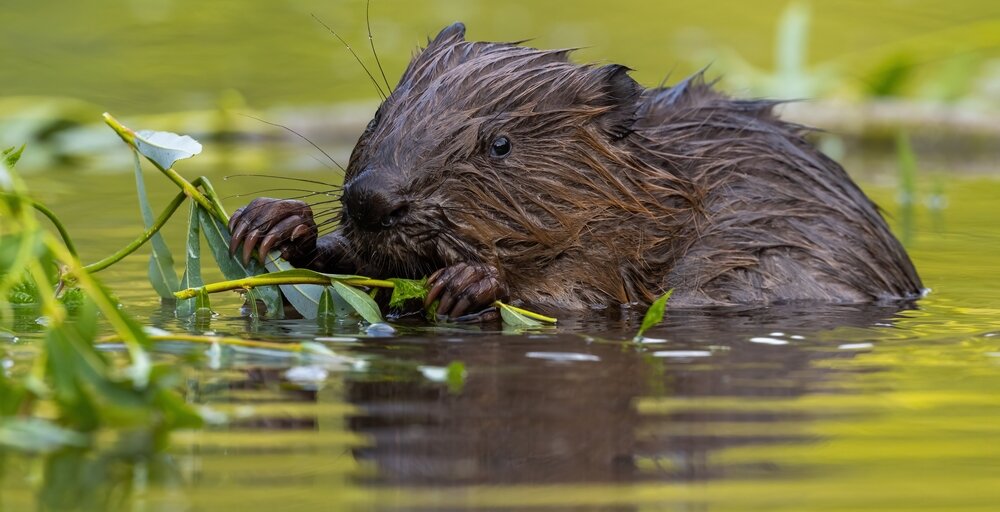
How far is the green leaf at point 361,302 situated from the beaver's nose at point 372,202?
0.16m

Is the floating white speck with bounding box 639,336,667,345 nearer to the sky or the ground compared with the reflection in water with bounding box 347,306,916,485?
nearer to the sky

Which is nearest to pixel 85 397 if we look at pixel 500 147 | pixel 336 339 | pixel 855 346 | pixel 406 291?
pixel 336 339

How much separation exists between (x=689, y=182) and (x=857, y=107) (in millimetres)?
5702

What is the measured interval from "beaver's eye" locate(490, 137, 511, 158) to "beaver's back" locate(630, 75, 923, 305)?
0.41 m

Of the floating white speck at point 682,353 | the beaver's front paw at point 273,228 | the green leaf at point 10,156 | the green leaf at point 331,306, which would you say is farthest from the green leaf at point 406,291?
the green leaf at point 10,156

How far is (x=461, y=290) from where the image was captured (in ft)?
12.7

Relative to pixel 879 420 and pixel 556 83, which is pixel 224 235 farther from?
pixel 879 420

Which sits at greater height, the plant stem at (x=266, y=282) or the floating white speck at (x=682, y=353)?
the plant stem at (x=266, y=282)

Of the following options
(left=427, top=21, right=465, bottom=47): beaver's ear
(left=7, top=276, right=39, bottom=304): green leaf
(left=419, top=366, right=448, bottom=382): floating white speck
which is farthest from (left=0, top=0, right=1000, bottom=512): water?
(left=427, top=21, right=465, bottom=47): beaver's ear

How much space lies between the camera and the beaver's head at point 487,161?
153 inches

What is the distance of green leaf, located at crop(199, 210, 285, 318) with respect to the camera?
3977 mm

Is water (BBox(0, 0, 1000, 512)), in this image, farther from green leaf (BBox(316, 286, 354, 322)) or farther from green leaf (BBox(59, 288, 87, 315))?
green leaf (BBox(59, 288, 87, 315))

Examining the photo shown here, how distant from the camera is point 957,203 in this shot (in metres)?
7.41

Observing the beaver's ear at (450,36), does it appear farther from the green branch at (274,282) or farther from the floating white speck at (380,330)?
the floating white speck at (380,330)
